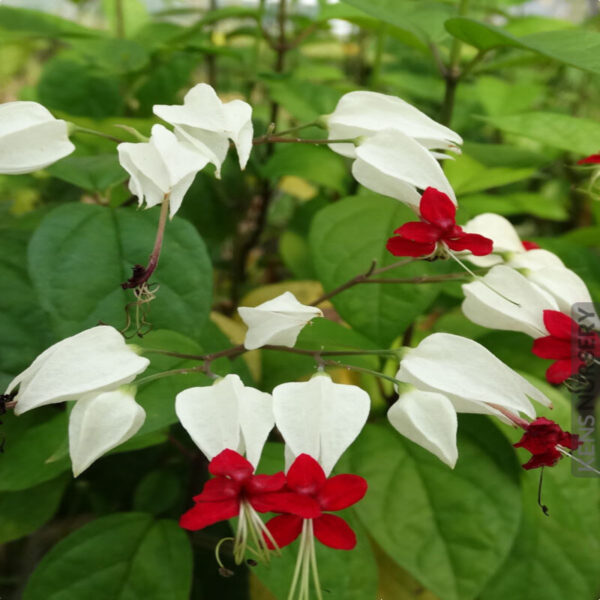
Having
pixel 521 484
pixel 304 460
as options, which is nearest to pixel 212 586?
pixel 521 484

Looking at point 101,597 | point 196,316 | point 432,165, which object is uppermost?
point 432,165

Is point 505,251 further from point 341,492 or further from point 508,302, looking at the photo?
point 341,492

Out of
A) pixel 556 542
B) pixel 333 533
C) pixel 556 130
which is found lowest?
pixel 556 542

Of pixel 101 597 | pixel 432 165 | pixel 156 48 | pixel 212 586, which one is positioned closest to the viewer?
pixel 432 165

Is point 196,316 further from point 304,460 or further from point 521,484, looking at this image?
point 521,484

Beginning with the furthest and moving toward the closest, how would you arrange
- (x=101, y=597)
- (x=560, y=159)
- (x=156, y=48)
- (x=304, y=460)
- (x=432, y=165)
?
(x=560, y=159), (x=156, y=48), (x=101, y=597), (x=432, y=165), (x=304, y=460)

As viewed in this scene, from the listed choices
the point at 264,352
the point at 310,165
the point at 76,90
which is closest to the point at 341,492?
the point at 264,352
